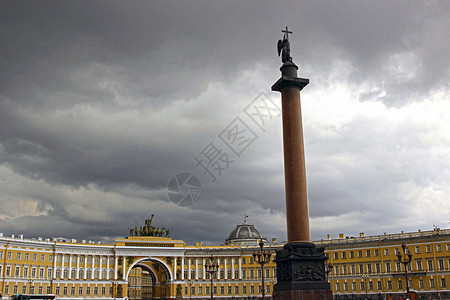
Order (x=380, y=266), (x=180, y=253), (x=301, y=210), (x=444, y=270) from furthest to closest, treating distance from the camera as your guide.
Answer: (x=180, y=253) → (x=380, y=266) → (x=444, y=270) → (x=301, y=210)

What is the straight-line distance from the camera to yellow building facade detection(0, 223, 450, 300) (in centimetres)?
7025

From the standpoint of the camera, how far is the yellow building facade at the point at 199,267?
230 ft

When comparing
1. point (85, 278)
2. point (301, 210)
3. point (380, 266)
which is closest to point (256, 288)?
point (380, 266)

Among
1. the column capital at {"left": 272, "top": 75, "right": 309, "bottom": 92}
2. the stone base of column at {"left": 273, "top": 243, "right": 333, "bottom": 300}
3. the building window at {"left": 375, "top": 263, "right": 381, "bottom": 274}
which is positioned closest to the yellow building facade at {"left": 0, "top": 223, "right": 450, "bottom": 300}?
the building window at {"left": 375, "top": 263, "right": 381, "bottom": 274}

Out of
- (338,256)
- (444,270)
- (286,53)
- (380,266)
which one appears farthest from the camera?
(338,256)

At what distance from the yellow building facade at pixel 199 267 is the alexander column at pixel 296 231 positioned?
1792 inches

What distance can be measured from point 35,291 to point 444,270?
67.4 metres

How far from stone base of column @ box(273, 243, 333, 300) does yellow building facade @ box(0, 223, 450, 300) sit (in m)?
45.4

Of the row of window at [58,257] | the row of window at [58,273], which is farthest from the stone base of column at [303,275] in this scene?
the row of window at [58,273]

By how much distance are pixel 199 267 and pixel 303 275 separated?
65327 millimetres

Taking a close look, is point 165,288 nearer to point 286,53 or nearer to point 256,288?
point 256,288

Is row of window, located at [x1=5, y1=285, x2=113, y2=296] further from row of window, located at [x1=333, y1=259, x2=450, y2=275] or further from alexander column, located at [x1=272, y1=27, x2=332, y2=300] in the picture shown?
alexander column, located at [x1=272, y1=27, x2=332, y2=300]

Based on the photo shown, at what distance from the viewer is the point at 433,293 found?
6719 centimetres

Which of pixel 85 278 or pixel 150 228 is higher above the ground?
pixel 150 228
